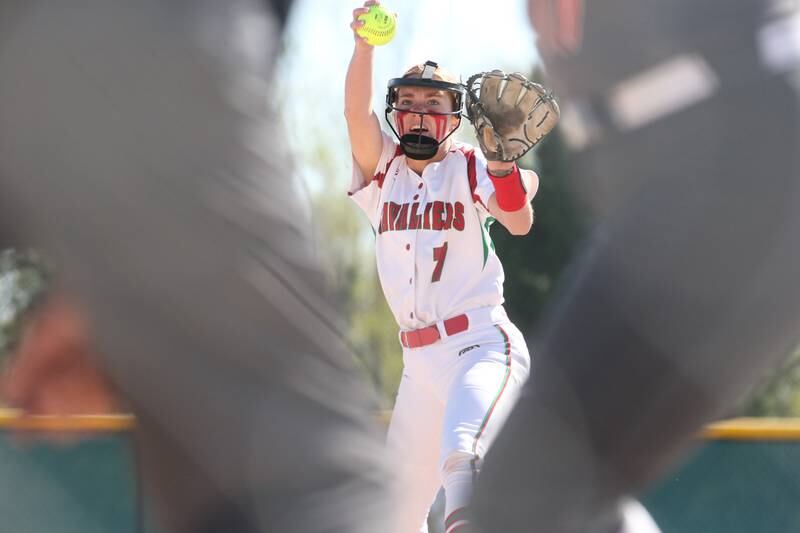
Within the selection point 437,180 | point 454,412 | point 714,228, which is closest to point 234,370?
point 714,228

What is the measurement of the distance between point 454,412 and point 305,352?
93.9 inches

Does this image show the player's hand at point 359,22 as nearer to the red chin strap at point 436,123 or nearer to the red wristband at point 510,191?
the red chin strap at point 436,123

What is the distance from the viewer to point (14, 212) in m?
1.55

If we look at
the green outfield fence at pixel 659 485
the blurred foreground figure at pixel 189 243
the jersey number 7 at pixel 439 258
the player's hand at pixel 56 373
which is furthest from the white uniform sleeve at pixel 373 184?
the blurred foreground figure at pixel 189 243

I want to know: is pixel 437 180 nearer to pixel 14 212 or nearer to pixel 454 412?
pixel 454 412

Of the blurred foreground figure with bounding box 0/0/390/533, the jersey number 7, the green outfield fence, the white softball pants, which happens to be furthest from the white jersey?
the blurred foreground figure with bounding box 0/0/390/533

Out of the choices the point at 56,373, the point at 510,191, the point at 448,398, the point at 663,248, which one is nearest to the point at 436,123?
the point at 510,191

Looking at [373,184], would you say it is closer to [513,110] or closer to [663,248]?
[513,110]

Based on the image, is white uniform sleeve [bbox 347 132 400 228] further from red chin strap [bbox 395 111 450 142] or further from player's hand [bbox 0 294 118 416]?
player's hand [bbox 0 294 118 416]

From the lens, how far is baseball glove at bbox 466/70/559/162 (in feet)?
9.34

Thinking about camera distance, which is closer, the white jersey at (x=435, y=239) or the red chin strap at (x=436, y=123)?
the white jersey at (x=435, y=239)

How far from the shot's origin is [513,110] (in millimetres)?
2850

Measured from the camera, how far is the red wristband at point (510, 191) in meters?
3.79

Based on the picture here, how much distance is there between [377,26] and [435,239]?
0.83 m
